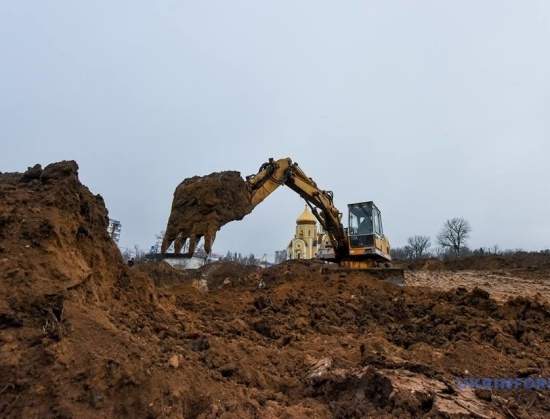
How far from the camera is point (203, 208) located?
8.41m

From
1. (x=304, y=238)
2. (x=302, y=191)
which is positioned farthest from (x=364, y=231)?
(x=304, y=238)

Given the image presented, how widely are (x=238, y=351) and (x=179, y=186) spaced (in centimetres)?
462

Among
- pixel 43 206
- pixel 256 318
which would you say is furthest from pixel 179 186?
pixel 43 206

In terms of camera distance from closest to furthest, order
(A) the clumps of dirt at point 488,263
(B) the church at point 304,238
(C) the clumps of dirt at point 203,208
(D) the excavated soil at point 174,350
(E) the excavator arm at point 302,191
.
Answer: (D) the excavated soil at point 174,350 < (C) the clumps of dirt at point 203,208 < (E) the excavator arm at point 302,191 < (A) the clumps of dirt at point 488,263 < (B) the church at point 304,238

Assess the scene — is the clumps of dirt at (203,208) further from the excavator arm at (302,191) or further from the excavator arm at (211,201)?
the excavator arm at (302,191)

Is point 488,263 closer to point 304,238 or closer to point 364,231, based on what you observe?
point 364,231

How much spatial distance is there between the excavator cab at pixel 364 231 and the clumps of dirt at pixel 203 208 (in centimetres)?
632

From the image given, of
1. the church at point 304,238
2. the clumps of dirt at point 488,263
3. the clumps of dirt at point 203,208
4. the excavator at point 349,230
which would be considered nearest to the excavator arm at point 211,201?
the clumps of dirt at point 203,208

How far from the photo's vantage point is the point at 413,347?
6625 millimetres

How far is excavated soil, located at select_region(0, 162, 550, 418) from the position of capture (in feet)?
10.4

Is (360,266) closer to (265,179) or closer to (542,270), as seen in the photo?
(265,179)

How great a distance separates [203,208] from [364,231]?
24.8 feet

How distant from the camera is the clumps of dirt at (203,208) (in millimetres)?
8211

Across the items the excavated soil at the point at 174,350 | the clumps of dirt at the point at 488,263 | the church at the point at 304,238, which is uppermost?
the church at the point at 304,238
